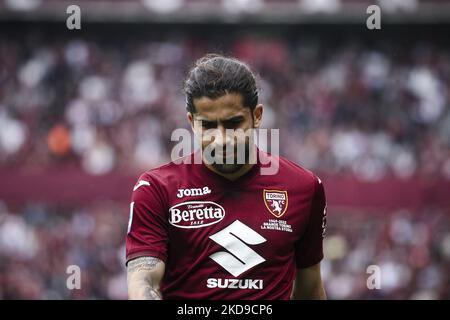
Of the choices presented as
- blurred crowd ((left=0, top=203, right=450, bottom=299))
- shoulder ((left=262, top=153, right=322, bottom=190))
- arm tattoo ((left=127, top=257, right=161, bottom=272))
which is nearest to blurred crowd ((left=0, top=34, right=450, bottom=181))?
blurred crowd ((left=0, top=203, right=450, bottom=299))

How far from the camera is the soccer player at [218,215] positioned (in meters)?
3.56

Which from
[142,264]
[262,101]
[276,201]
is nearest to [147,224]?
[142,264]

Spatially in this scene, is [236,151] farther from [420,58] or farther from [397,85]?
[420,58]

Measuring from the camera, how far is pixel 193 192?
3734mm

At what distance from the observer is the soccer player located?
3.56m

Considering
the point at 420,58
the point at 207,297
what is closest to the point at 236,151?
the point at 207,297

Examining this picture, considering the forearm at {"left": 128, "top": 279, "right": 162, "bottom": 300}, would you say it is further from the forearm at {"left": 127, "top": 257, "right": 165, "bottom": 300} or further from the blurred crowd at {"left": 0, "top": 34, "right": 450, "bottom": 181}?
the blurred crowd at {"left": 0, "top": 34, "right": 450, "bottom": 181}

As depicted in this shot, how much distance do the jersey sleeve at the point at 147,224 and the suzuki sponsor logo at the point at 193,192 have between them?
0.11 m

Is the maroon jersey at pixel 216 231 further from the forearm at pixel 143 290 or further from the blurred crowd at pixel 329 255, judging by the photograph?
the blurred crowd at pixel 329 255

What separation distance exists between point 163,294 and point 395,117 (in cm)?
1560

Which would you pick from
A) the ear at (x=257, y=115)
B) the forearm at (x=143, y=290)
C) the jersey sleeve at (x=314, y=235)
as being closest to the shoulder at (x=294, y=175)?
the jersey sleeve at (x=314, y=235)

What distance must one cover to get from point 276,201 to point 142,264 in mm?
765

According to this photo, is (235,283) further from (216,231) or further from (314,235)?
(314,235)

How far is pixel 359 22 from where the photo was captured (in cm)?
2183
